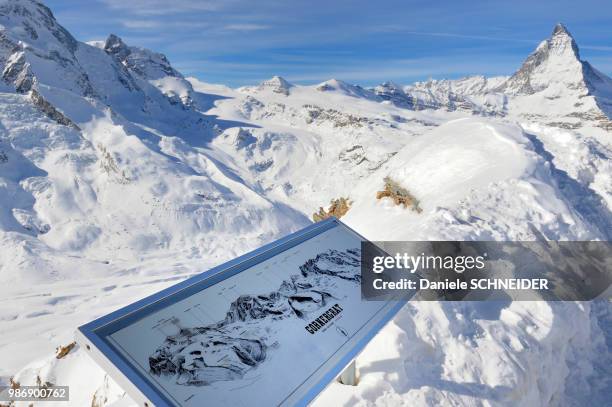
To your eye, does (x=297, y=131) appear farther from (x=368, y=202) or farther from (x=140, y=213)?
(x=368, y=202)

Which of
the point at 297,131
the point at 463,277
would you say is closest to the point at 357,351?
the point at 463,277

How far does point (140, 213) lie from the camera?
49.7 m

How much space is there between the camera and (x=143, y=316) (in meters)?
3.77

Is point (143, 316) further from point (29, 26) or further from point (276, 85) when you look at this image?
point (276, 85)

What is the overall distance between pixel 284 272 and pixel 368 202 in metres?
7.89

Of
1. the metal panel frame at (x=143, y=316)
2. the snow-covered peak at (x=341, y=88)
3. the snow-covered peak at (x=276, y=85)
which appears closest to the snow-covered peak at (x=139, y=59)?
the snow-covered peak at (x=276, y=85)

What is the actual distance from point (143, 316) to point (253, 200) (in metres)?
52.3

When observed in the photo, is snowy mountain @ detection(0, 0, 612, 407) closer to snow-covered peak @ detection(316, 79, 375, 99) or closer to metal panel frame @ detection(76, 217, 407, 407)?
metal panel frame @ detection(76, 217, 407, 407)

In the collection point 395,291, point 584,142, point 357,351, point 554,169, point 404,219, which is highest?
point 584,142

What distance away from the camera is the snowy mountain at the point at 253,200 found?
6.51 m

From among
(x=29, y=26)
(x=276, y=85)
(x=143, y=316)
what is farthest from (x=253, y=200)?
(x=276, y=85)

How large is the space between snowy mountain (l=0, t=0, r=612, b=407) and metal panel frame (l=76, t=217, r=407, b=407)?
54.3 inches

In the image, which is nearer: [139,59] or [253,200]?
[253,200]

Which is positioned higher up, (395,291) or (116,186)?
(116,186)
